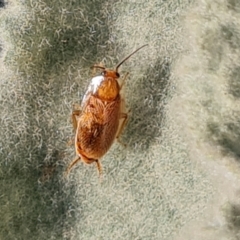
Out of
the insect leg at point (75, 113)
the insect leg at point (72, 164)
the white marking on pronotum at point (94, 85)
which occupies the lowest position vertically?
the insect leg at point (72, 164)

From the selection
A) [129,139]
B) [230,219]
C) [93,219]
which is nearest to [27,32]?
[129,139]

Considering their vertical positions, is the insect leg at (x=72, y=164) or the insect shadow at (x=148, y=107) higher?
the insect shadow at (x=148, y=107)

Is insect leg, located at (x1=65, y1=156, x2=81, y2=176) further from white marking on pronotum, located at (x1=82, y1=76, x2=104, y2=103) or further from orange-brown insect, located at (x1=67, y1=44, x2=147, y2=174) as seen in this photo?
white marking on pronotum, located at (x1=82, y1=76, x2=104, y2=103)

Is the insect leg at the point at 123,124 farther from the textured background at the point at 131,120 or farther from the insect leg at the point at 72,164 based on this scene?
the insect leg at the point at 72,164

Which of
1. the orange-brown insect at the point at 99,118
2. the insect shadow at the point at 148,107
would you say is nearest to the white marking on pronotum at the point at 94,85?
the orange-brown insect at the point at 99,118

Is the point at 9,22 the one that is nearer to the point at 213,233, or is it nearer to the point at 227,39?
the point at 227,39

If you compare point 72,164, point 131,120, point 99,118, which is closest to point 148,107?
point 131,120

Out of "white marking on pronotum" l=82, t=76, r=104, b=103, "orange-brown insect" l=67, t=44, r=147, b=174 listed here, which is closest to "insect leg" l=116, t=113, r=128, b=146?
"orange-brown insect" l=67, t=44, r=147, b=174
